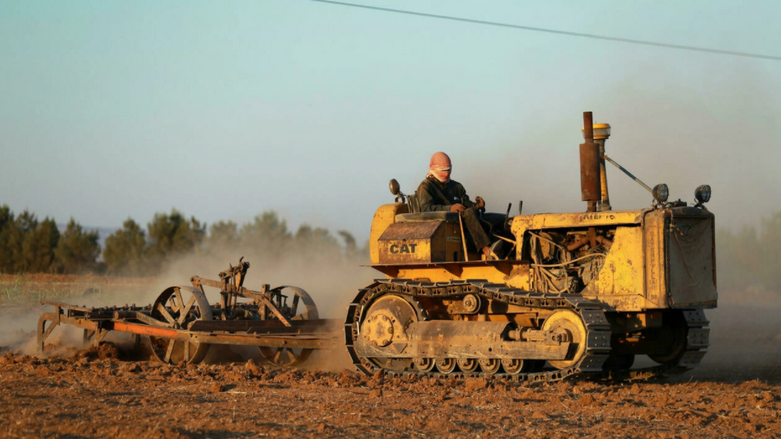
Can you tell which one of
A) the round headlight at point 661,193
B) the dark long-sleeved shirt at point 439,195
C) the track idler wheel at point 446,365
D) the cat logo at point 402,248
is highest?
the dark long-sleeved shirt at point 439,195

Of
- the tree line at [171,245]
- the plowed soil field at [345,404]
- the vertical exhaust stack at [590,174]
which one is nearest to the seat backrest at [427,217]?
the vertical exhaust stack at [590,174]

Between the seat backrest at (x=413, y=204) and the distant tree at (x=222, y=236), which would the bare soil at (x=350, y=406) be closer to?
the seat backrest at (x=413, y=204)

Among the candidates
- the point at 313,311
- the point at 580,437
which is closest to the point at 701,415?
the point at 580,437

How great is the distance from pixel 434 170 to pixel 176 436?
751 cm

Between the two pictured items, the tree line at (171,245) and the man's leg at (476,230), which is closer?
the man's leg at (476,230)

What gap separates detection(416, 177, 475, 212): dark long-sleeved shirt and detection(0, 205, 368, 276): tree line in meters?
25.2

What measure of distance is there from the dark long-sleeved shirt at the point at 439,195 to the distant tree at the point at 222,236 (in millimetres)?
30632

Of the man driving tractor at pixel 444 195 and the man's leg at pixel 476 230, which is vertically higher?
the man driving tractor at pixel 444 195

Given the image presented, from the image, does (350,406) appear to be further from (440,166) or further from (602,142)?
(602,142)

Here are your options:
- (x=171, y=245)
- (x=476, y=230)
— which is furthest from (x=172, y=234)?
(x=476, y=230)

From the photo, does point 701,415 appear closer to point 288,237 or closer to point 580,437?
point 580,437

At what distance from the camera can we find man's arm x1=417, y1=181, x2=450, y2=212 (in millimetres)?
13203

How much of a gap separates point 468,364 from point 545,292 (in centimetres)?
147

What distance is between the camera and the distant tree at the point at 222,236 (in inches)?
1756
